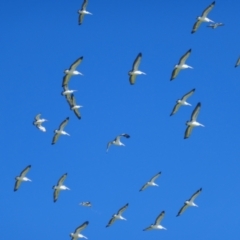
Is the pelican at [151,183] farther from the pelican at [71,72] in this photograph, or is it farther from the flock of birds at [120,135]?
the pelican at [71,72]

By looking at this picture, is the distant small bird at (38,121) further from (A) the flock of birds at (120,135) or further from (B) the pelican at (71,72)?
(B) the pelican at (71,72)

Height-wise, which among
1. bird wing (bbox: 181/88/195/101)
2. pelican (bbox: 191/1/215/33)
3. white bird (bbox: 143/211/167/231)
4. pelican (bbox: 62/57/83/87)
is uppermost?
pelican (bbox: 191/1/215/33)

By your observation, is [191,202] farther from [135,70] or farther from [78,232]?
[135,70]

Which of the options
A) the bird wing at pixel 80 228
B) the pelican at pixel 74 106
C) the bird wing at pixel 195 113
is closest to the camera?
the bird wing at pixel 195 113

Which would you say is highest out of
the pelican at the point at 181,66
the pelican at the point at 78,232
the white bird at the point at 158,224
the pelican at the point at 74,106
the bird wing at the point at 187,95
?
the pelican at the point at 181,66

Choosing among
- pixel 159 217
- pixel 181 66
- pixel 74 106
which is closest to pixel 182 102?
pixel 181 66

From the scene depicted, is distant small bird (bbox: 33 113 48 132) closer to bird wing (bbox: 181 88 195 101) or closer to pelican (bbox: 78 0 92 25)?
pelican (bbox: 78 0 92 25)

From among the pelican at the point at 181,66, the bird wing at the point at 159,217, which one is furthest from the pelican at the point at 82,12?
the bird wing at the point at 159,217

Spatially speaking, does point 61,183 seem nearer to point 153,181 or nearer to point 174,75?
point 153,181

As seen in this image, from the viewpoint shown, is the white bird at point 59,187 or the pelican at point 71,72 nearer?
the pelican at point 71,72

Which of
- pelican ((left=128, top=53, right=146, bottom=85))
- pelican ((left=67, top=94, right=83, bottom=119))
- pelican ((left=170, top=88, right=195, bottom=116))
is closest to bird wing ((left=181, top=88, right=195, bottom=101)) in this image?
pelican ((left=170, top=88, right=195, bottom=116))

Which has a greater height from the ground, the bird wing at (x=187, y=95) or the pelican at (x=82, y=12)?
the pelican at (x=82, y=12)

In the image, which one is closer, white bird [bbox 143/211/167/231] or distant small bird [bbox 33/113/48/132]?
distant small bird [bbox 33/113/48/132]

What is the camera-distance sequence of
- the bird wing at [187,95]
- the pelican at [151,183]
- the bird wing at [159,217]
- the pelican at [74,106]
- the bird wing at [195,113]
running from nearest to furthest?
the bird wing at [187,95] < the bird wing at [195,113] < the pelican at [74,106] < the pelican at [151,183] < the bird wing at [159,217]
